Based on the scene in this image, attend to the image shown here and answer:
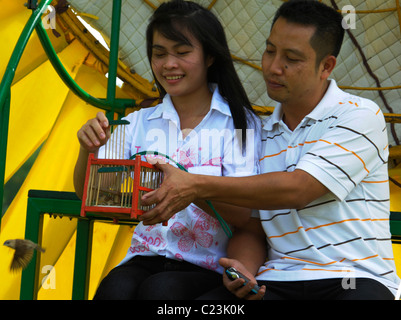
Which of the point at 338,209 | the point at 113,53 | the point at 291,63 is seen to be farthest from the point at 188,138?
the point at 113,53

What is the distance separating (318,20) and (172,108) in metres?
0.51

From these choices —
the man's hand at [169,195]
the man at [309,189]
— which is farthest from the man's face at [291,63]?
the man's hand at [169,195]

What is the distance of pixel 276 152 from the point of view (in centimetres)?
185

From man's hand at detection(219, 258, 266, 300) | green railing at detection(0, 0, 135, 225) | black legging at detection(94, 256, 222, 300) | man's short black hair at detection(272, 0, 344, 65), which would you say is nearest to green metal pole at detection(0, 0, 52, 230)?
green railing at detection(0, 0, 135, 225)

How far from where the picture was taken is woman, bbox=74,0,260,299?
175cm

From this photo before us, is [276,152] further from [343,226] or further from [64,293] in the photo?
[64,293]

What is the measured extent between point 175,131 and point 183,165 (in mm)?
127

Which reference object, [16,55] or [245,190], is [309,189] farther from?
[16,55]

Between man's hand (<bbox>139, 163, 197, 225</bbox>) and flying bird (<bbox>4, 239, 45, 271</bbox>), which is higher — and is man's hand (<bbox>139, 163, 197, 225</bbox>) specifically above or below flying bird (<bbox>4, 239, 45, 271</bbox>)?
above

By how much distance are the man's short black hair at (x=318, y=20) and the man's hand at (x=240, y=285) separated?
2.09 feet

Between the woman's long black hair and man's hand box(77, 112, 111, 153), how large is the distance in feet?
1.25

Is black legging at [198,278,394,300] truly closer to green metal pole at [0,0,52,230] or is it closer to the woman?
the woman

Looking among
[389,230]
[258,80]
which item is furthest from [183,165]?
[258,80]

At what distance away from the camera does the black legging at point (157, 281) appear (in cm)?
166
